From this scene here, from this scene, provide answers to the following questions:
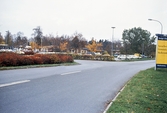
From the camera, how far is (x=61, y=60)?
80.4 ft

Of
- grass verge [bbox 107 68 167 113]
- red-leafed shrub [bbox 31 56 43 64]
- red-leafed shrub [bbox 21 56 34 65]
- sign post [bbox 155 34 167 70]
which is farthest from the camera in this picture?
red-leafed shrub [bbox 31 56 43 64]

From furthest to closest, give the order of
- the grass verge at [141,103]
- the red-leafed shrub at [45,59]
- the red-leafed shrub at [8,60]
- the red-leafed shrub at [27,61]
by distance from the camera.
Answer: the red-leafed shrub at [45,59] → the red-leafed shrub at [27,61] → the red-leafed shrub at [8,60] → the grass verge at [141,103]

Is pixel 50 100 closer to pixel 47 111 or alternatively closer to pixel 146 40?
pixel 47 111

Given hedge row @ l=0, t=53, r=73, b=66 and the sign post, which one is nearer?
hedge row @ l=0, t=53, r=73, b=66

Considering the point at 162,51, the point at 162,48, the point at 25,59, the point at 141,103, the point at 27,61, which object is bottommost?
the point at 141,103

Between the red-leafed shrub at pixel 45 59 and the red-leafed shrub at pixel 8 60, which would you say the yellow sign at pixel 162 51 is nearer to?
the red-leafed shrub at pixel 45 59

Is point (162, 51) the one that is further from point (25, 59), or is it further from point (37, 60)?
point (25, 59)

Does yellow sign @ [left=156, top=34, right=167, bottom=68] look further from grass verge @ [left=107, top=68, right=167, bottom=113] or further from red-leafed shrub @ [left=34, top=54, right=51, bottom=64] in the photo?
red-leafed shrub @ [left=34, top=54, right=51, bottom=64]

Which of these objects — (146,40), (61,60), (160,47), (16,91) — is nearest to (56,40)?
(146,40)

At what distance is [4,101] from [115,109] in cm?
339

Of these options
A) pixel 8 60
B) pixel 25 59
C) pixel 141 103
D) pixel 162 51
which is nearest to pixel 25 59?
pixel 25 59

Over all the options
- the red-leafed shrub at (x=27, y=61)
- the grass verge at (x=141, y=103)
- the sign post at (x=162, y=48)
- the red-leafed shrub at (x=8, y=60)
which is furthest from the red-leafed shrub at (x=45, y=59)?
the grass verge at (x=141, y=103)

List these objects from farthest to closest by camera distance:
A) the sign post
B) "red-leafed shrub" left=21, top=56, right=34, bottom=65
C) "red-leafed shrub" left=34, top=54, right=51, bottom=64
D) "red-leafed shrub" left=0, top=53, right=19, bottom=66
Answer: "red-leafed shrub" left=34, top=54, right=51, bottom=64, "red-leafed shrub" left=21, top=56, right=34, bottom=65, the sign post, "red-leafed shrub" left=0, top=53, right=19, bottom=66

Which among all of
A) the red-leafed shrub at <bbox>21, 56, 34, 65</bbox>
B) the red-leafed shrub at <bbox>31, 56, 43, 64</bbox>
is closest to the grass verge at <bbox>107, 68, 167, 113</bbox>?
the red-leafed shrub at <bbox>21, 56, 34, 65</bbox>
